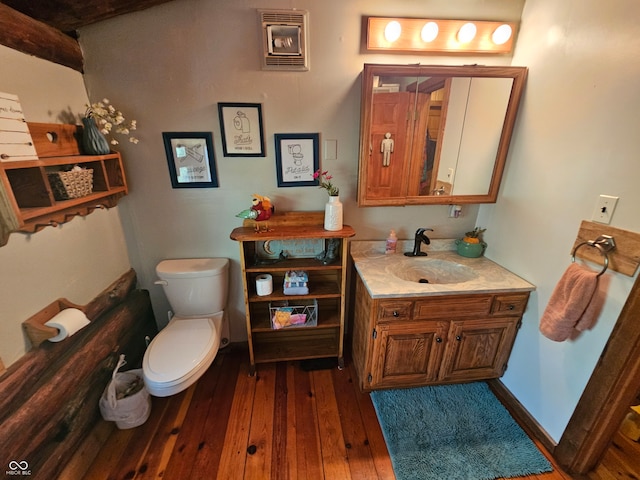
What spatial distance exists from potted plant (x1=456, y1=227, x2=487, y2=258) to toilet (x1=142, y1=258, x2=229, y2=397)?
63.6 inches

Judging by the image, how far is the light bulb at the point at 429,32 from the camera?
4.66 ft

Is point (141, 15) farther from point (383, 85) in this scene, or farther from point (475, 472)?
point (475, 472)

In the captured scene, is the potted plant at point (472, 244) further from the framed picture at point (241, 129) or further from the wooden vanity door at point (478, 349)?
the framed picture at point (241, 129)

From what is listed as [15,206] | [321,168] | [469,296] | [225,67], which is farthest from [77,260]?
[469,296]

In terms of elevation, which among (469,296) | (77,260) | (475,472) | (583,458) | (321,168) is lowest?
(475,472)

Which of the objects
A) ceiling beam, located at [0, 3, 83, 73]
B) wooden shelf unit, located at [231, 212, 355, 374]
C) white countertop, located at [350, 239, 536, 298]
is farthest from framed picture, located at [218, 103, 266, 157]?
white countertop, located at [350, 239, 536, 298]

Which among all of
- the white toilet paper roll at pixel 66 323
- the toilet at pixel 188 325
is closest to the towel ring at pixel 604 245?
the toilet at pixel 188 325

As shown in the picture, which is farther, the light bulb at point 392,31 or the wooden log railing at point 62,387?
the light bulb at point 392,31

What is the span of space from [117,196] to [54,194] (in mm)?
374

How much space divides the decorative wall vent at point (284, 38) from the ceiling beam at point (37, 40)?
944mm

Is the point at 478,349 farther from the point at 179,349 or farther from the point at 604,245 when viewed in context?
the point at 179,349

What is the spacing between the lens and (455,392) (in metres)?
1.68

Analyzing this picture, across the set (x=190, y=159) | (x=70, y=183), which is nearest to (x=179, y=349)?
(x=70, y=183)

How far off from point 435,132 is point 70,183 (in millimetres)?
1920
